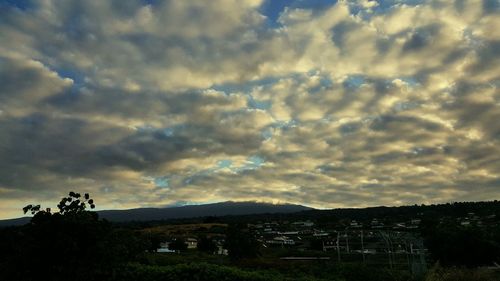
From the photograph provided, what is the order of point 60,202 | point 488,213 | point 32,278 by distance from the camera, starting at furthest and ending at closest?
point 488,213 < point 60,202 < point 32,278

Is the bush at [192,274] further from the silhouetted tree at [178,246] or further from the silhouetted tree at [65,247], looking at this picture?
the silhouetted tree at [178,246]

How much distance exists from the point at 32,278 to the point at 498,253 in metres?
45.1

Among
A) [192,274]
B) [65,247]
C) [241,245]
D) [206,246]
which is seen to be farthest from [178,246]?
[65,247]

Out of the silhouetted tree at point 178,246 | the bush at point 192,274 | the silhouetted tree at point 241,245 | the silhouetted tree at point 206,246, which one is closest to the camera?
the bush at point 192,274

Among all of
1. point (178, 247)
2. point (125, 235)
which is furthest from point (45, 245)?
point (178, 247)

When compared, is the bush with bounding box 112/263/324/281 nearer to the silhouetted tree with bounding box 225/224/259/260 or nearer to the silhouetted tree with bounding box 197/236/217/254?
the silhouetted tree with bounding box 225/224/259/260

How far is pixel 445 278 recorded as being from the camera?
19156 mm

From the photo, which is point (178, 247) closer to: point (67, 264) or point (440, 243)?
point (440, 243)

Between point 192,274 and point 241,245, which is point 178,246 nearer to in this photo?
point 241,245

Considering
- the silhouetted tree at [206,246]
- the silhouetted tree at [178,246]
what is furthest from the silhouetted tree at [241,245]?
the silhouetted tree at [178,246]

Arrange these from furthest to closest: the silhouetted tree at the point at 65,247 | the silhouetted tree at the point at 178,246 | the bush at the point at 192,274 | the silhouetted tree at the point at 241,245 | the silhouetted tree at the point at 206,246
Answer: the silhouetted tree at the point at 178,246 → the silhouetted tree at the point at 206,246 → the silhouetted tree at the point at 241,245 → the bush at the point at 192,274 → the silhouetted tree at the point at 65,247

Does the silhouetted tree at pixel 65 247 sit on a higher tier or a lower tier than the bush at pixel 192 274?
higher

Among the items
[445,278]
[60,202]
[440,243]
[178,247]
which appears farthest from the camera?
[178,247]

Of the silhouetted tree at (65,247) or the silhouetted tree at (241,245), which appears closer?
the silhouetted tree at (65,247)
